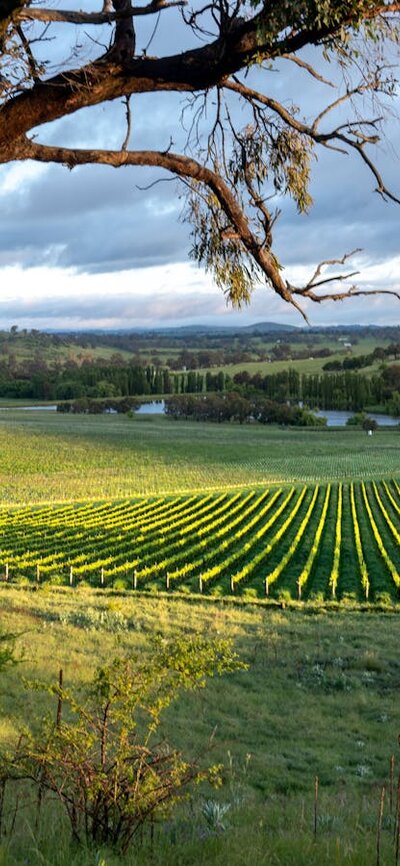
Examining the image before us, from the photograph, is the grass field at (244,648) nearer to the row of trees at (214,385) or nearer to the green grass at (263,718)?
the green grass at (263,718)

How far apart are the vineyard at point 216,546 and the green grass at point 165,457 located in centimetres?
976

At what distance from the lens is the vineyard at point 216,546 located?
1084 inches

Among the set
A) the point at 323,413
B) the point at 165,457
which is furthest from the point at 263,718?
the point at 323,413

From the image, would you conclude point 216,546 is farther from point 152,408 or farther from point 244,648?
point 152,408

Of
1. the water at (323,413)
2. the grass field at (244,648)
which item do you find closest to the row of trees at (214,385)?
the water at (323,413)

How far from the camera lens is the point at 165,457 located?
7925cm

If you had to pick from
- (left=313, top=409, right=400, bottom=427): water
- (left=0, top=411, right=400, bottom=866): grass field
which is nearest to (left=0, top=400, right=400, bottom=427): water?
(left=313, top=409, right=400, bottom=427): water

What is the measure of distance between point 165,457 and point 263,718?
68872mm

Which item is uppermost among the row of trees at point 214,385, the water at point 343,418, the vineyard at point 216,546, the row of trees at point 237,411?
the row of trees at point 214,385

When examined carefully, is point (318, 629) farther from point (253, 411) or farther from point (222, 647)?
point (253, 411)

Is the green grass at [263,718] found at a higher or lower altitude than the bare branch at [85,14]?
lower

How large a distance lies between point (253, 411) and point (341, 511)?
83.6m

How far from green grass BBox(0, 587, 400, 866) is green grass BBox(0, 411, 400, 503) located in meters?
35.9

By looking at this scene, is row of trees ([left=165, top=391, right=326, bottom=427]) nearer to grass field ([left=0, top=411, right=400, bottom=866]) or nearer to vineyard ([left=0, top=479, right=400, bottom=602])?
grass field ([left=0, top=411, right=400, bottom=866])
